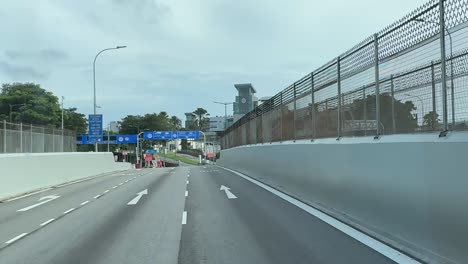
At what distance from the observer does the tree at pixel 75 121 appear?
10104cm

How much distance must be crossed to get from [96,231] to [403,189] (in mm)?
5972

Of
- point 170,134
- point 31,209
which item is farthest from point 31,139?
point 170,134

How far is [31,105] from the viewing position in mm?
85625

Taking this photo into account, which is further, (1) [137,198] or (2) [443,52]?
→ (1) [137,198]

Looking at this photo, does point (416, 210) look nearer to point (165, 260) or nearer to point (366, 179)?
point (366, 179)

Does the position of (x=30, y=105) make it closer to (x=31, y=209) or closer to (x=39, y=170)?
(x=39, y=170)

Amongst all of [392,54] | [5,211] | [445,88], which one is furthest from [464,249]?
[5,211]

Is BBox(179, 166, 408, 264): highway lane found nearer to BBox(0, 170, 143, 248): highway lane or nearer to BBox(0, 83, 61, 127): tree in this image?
BBox(0, 170, 143, 248): highway lane

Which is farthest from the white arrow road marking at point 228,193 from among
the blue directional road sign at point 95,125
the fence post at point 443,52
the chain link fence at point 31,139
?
the blue directional road sign at point 95,125

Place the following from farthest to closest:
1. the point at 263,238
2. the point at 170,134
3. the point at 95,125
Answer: the point at 170,134
the point at 95,125
the point at 263,238

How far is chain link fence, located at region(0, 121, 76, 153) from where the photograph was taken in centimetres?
2152

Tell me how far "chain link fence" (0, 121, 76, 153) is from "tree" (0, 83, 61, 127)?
54.8m

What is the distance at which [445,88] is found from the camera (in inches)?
310

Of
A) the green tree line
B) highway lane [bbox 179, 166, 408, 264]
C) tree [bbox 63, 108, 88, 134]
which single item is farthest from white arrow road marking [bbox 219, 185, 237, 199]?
tree [bbox 63, 108, 88, 134]
